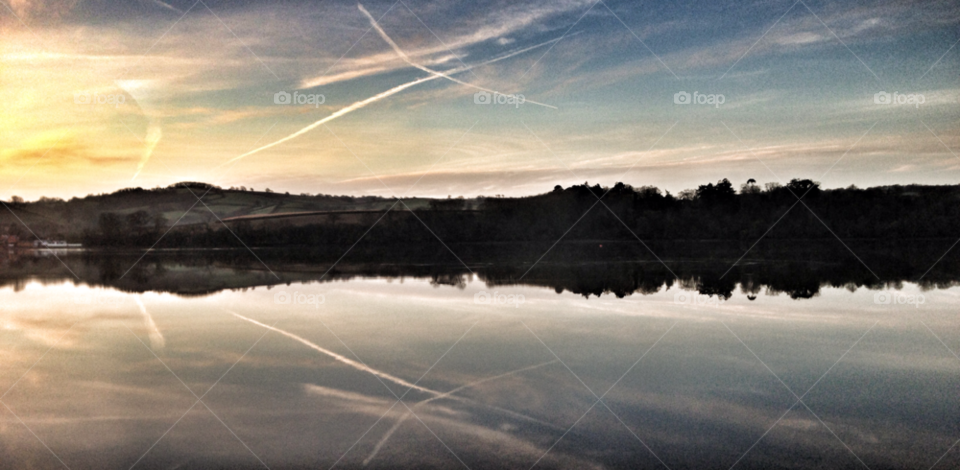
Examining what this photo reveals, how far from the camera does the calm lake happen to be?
6.24 metres

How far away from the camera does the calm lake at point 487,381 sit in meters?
6.24

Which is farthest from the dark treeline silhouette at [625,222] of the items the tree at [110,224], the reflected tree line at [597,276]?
the reflected tree line at [597,276]

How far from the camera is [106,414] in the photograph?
296 inches

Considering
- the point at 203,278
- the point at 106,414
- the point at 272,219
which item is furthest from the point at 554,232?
the point at 106,414

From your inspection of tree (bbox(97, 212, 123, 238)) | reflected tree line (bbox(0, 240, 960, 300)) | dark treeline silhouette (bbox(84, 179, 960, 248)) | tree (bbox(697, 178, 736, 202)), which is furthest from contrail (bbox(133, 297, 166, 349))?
tree (bbox(697, 178, 736, 202))

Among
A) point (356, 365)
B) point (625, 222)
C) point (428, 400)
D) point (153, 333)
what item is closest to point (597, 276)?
point (356, 365)

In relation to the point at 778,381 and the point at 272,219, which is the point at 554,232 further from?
the point at 778,381

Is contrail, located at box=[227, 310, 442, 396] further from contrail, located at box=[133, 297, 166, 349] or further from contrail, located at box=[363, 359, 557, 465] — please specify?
contrail, located at box=[133, 297, 166, 349]

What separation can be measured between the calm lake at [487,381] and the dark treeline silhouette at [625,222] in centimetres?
5017

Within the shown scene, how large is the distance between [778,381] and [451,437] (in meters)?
5.49

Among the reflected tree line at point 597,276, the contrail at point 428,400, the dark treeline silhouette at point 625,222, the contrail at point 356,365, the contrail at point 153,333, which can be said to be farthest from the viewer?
the dark treeline silhouette at point 625,222

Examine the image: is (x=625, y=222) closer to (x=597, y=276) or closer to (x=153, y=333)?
(x=597, y=276)

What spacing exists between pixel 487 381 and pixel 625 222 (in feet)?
235

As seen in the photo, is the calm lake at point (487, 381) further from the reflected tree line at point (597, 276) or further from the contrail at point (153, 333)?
the reflected tree line at point (597, 276)
